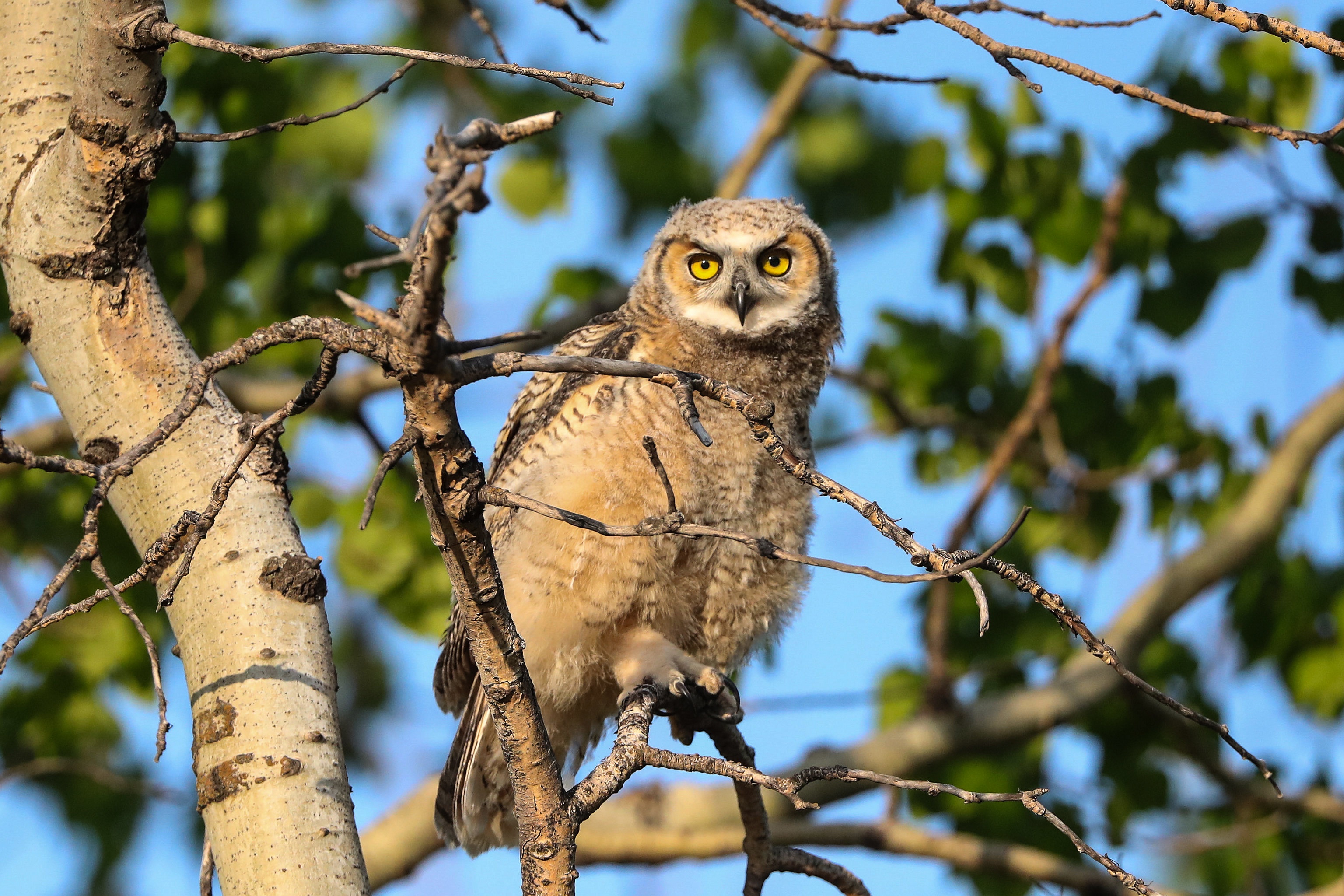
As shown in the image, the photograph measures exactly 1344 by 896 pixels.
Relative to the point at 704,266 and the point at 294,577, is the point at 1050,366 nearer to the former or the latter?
the point at 704,266

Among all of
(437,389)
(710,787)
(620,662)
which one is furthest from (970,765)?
(437,389)

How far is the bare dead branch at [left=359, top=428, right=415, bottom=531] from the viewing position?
4.70 feet

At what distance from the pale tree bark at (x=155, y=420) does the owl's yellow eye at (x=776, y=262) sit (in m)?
2.18

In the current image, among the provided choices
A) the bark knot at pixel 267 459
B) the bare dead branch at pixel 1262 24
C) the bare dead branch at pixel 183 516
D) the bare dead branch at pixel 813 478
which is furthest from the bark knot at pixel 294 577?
the bare dead branch at pixel 1262 24

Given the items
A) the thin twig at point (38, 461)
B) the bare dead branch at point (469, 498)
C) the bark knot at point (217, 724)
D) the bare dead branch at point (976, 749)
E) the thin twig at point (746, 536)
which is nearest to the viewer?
the bare dead branch at point (469, 498)

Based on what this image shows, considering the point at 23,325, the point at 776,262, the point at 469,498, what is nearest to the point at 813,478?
the point at 469,498

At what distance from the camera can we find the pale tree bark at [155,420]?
1.96 m

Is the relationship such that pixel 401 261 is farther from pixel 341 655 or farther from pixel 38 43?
pixel 341 655

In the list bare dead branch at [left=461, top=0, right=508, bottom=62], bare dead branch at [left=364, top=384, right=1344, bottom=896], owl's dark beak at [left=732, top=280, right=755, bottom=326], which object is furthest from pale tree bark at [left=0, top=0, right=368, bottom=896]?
bare dead branch at [left=364, top=384, right=1344, bottom=896]

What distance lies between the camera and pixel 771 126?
17.6ft

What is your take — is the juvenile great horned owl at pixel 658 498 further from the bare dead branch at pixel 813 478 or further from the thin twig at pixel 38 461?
the thin twig at pixel 38 461

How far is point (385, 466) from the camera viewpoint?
150cm

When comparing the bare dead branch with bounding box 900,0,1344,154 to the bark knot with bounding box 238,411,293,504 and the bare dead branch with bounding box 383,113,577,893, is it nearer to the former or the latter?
the bare dead branch with bounding box 383,113,577,893

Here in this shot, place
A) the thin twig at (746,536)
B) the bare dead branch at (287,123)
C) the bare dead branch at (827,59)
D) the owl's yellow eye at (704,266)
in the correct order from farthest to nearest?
the owl's yellow eye at (704,266) < the bare dead branch at (827,59) < the bare dead branch at (287,123) < the thin twig at (746,536)
